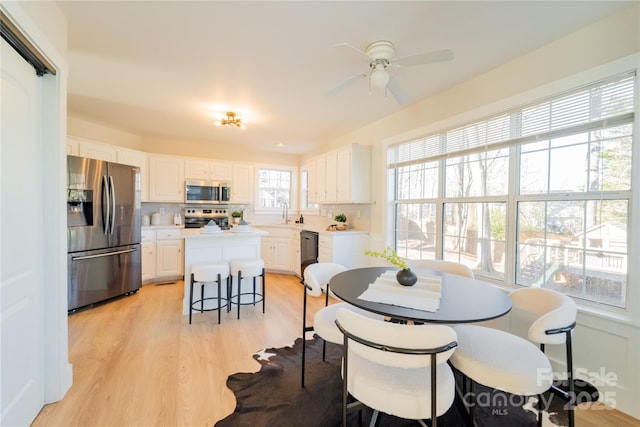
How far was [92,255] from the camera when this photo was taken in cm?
338

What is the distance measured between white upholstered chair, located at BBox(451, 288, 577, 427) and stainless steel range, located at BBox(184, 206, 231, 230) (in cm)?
440

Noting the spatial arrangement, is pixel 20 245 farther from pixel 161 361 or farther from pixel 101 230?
pixel 101 230

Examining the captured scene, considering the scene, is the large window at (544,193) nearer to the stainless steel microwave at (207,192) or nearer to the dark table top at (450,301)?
→ the dark table top at (450,301)

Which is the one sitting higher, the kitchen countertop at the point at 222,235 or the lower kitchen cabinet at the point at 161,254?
the kitchen countertop at the point at 222,235

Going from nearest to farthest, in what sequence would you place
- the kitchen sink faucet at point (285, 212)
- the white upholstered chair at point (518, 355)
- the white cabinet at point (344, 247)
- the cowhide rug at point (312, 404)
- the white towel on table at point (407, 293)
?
1. the white upholstered chair at point (518, 355)
2. the white towel on table at point (407, 293)
3. the cowhide rug at point (312, 404)
4. the white cabinet at point (344, 247)
5. the kitchen sink faucet at point (285, 212)

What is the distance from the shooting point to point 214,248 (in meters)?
3.35

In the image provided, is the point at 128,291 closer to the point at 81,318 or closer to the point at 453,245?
the point at 81,318

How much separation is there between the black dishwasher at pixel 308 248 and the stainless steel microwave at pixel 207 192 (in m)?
1.84

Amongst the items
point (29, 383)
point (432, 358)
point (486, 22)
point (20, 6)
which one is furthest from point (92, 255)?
point (486, 22)

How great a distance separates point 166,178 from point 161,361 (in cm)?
360

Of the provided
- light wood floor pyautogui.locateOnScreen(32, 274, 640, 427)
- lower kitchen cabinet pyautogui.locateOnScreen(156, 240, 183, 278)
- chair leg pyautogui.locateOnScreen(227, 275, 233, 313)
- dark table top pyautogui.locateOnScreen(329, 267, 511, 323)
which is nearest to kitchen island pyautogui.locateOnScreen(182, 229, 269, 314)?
chair leg pyautogui.locateOnScreen(227, 275, 233, 313)

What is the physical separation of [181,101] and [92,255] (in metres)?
2.25

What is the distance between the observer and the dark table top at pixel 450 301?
135cm

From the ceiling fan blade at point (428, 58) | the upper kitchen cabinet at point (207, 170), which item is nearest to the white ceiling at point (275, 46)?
the ceiling fan blade at point (428, 58)
